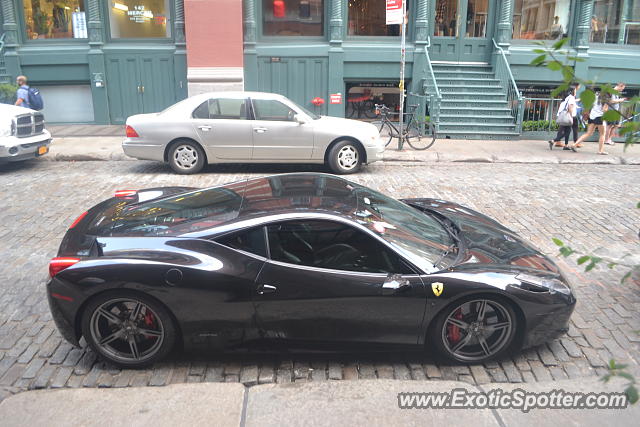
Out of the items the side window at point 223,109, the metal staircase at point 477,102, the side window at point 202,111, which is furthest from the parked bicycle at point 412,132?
the side window at point 202,111

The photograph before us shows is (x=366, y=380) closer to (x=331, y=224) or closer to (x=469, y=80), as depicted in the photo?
(x=331, y=224)

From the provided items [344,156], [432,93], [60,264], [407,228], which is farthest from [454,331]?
[432,93]

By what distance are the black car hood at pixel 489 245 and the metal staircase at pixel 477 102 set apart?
33.7ft

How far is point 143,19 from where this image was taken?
55.0 feet

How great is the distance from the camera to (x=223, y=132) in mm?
10773

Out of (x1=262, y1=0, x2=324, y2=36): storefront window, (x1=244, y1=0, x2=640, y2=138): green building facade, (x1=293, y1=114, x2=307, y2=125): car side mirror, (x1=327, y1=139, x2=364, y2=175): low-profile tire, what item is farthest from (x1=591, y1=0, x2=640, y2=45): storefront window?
(x1=293, y1=114, x2=307, y2=125): car side mirror

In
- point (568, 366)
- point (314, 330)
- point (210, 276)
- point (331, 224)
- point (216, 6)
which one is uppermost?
point (216, 6)

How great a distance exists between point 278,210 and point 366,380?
1380 millimetres

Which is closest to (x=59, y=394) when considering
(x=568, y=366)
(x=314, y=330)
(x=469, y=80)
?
(x=314, y=330)

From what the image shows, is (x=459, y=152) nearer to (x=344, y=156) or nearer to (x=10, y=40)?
(x=344, y=156)

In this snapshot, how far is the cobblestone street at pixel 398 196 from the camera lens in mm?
4176

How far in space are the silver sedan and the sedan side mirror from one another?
7156 millimetres

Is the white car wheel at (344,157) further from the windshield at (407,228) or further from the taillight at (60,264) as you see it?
the taillight at (60,264)

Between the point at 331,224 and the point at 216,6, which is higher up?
the point at 216,6
